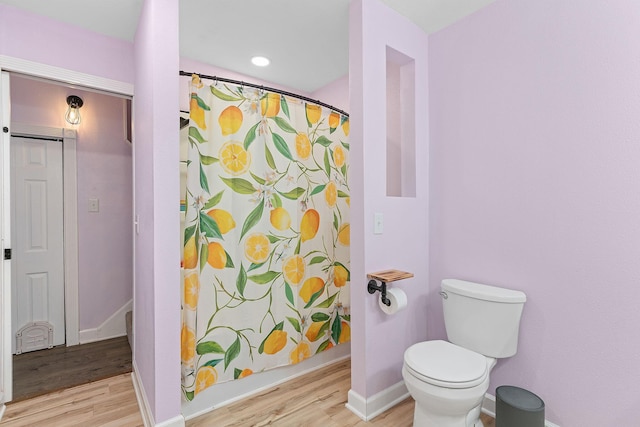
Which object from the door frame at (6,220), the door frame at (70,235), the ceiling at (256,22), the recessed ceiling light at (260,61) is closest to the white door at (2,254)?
the door frame at (6,220)

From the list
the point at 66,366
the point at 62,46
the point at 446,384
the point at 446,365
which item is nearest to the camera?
the point at 446,384

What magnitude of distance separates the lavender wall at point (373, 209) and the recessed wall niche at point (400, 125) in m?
0.12

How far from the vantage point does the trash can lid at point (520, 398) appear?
4.81ft

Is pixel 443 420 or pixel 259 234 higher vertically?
pixel 259 234

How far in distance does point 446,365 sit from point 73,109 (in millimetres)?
3491

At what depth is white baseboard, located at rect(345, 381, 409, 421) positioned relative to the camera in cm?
177

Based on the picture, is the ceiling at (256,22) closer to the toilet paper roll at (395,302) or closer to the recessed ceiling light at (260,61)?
the recessed ceiling light at (260,61)

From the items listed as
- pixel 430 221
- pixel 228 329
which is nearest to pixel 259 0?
pixel 430 221

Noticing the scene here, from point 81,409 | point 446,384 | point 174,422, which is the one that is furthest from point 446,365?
point 81,409

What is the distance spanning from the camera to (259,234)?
200cm

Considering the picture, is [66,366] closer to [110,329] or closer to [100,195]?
[110,329]

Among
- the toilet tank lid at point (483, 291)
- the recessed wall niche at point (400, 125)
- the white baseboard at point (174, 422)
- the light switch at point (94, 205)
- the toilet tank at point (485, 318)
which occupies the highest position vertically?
the recessed wall niche at point (400, 125)

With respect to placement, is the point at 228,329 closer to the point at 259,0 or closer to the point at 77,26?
the point at 259,0

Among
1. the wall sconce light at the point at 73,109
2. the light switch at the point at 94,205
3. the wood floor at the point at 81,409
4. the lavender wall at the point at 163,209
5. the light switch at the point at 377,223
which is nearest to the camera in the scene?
the lavender wall at the point at 163,209
